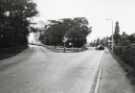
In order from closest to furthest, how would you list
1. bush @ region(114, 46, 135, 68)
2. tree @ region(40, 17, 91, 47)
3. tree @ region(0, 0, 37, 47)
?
bush @ region(114, 46, 135, 68), tree @ region(0, 0, 37, 47), tree @ region(40, 17, 91, 47)

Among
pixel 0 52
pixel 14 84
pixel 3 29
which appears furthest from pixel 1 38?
pixel 14 84

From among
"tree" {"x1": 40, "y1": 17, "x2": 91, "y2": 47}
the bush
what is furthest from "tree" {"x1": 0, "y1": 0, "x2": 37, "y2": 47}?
"tree" {"x1": 40, "y1": 17, "x2": 91, "y2": 47}

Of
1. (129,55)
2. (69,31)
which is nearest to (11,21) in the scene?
(129,55)

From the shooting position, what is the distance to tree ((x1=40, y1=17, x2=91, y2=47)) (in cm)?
6247

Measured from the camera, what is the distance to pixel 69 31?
6231 cm

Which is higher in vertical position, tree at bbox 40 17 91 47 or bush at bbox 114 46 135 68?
tree at bbox 40 17 91 47

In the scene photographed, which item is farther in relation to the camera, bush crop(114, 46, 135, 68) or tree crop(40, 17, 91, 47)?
tree crop(40, 17, 91, 47)

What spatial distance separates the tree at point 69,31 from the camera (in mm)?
62469

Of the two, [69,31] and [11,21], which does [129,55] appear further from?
[69,31]

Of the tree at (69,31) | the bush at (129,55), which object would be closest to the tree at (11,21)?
the bush at (129,55)

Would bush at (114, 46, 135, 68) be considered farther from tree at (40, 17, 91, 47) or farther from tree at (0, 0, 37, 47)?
tree at (40, 17, 91, 47)

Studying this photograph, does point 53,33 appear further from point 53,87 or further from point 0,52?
point 53,87

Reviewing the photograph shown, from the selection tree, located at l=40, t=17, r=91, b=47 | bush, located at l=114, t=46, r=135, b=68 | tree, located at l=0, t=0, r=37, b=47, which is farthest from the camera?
tree, located at l=40, t=17, r=91, b=47

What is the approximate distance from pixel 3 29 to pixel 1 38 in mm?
1713
